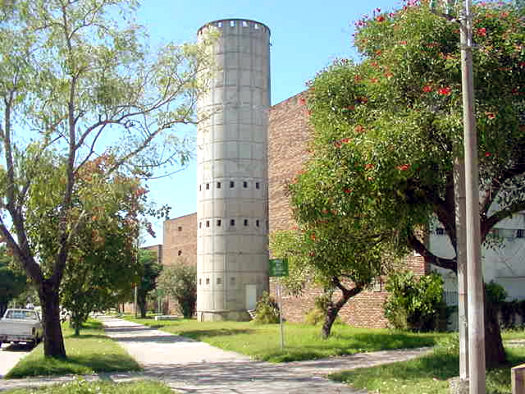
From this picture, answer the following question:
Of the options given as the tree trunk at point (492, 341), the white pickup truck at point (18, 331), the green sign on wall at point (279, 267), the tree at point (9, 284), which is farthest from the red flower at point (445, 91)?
the tree at point (9, 284)

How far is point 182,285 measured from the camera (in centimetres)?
4566

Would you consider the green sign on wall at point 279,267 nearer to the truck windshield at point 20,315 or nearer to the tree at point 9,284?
the truck windshield at point 20,315

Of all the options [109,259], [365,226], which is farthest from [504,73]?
[109,259]

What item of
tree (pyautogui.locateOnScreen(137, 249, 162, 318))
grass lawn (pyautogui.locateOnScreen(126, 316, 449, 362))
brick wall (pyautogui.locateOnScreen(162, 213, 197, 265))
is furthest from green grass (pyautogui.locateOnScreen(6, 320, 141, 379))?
brick wall (pyautogui.locateOnScreen(162, 213, 197, 265))

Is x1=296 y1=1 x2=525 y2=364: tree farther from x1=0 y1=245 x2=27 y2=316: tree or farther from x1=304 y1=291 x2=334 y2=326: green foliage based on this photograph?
x1=0 y1=245 x2=27 y2=316: tree

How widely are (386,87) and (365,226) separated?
3.02 m

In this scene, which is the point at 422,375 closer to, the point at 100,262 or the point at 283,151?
the point at 100,262

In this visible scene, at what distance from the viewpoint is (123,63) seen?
16.6 m

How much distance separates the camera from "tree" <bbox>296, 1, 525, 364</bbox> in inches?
402

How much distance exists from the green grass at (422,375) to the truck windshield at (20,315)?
1826 centimetres

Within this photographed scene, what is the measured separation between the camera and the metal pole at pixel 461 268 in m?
9.95

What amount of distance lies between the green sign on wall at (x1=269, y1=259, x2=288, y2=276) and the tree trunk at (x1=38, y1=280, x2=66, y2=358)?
5810 mm

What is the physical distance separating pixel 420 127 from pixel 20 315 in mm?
22438

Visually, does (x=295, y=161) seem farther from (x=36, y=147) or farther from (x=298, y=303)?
(x=36, y=147)
